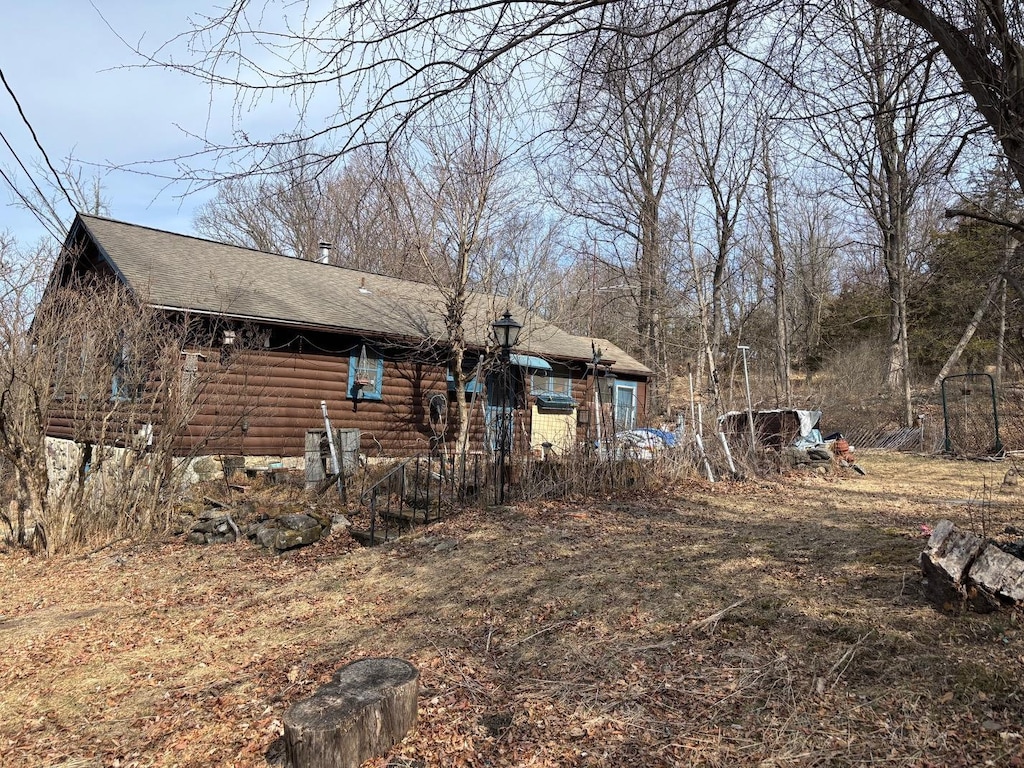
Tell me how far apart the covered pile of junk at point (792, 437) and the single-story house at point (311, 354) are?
6.47 feet

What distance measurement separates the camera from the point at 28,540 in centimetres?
748

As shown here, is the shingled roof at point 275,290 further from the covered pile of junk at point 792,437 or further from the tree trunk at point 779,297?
the tree trunk at point 779,297

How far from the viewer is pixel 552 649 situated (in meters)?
3.91

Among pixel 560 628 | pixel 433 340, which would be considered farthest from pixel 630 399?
pixel 560 628

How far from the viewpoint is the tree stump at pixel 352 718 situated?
277 cm

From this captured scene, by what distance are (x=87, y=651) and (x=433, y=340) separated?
9.61 m

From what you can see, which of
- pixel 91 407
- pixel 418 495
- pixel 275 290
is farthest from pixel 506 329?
pixel 275 290

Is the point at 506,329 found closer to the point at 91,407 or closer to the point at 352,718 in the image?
the point at 91,407

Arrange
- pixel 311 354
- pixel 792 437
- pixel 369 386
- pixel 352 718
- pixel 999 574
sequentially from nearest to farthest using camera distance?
pixel 352 718 → pixel 999 574 → pixel 792 437 → pixel 311 354 → pixel 369 386

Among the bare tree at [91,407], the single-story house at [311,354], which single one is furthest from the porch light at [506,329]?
Answer: the bare tree at [91,407]

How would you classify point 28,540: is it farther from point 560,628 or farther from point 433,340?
point 433,340

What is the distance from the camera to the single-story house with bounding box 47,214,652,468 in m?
10.9

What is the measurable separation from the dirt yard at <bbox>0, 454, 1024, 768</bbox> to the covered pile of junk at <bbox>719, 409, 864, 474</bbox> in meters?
4.31

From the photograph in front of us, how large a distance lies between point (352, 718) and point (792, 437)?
11.0 meters
